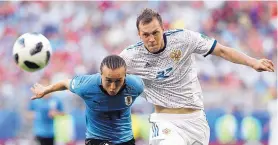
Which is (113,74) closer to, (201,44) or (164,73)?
(164,73)

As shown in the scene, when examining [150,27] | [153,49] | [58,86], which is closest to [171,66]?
[153,49]

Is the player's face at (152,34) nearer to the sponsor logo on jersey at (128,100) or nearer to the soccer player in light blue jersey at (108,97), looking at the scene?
the soccer player in light blue jersey at (108,97)

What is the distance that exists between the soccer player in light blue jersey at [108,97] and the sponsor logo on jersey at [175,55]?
0.37m

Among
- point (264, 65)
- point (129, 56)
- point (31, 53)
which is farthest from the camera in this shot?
point (31, 53)

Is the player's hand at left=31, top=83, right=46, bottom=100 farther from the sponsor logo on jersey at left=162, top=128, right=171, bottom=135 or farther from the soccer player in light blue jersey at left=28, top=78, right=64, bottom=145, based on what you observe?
the soccer player in light blue jersey at left=28, top=78, right=64, bottom=145

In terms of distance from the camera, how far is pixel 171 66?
4.96 meters

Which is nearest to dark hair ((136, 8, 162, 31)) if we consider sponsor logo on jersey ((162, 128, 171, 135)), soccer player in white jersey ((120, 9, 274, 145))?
soccer player in white jersey ((120, 9, 274, 145))

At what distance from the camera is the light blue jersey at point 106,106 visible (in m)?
4.70

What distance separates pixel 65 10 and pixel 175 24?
232 cm

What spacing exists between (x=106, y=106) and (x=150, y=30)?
2.47 feet

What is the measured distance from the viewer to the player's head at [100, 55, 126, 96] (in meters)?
4.44

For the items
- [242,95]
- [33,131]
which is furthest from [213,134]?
[33,131]

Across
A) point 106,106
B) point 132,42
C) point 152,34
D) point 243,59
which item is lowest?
point 106,106

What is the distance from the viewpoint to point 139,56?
495 cm
